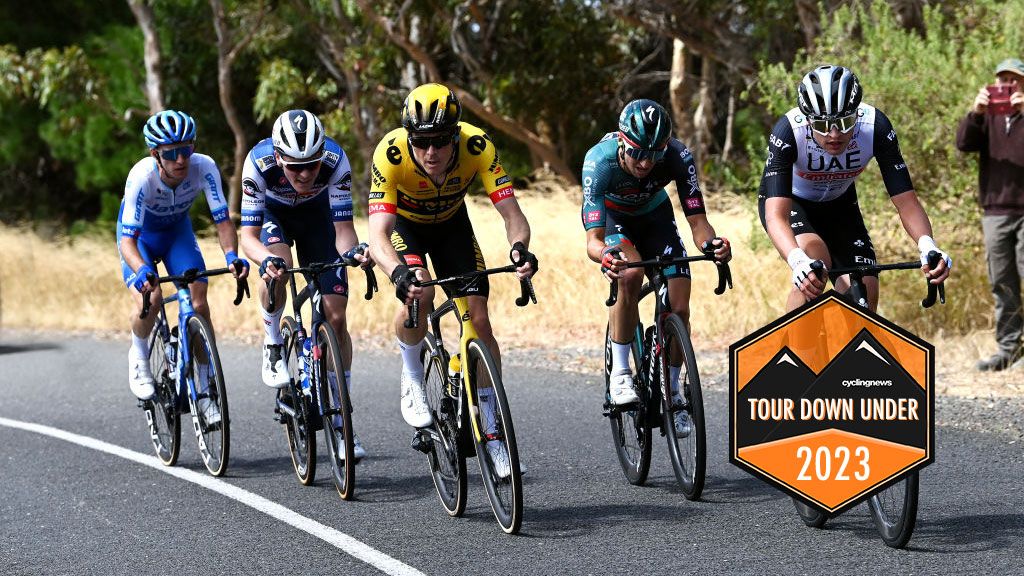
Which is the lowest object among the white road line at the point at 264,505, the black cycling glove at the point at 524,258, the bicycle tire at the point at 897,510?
the white road line at the point at 264,505

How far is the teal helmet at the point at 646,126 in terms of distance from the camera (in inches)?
256

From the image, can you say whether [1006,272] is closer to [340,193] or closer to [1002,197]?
[1002,197]

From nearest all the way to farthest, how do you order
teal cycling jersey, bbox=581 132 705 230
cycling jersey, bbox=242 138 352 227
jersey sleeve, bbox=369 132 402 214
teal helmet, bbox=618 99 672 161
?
teal helmet, bbox=618 99 672 161
jersey sleeve, bbox=369 132 402 214
teal cycling jersey, bbox=581 132 705 230
cycling jersey, bbox=242 138 352 227

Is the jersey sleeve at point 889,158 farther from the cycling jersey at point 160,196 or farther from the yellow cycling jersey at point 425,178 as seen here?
the cycling jersey at point 160,196

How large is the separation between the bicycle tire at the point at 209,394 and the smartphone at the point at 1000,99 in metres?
6.11

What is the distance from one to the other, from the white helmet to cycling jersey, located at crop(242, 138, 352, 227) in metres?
0.35

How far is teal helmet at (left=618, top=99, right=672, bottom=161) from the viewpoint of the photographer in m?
6.51

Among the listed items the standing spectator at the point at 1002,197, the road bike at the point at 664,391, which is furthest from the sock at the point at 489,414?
the standing spectator at the point at 1002,197

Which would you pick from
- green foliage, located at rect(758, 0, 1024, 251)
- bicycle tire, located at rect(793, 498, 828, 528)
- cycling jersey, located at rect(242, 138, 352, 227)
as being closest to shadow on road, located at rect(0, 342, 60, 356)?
cycling jersey, located at rect(242, 138, 352, 227)

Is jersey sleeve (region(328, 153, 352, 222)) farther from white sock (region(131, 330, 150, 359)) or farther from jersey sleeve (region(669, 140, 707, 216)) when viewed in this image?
jersey sleeve (region(669, 140, 707, 216))

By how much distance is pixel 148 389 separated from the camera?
28.1 ft

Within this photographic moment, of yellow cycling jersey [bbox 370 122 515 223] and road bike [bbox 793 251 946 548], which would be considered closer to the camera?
road bike [bbox 793 251 946 548]

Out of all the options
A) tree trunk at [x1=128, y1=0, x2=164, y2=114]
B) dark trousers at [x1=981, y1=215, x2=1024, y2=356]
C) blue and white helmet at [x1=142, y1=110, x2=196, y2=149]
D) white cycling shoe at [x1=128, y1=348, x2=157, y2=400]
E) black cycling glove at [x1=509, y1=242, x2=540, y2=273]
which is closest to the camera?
black cycling glove at [x1=509, y1=242, x2=540, y2=273]

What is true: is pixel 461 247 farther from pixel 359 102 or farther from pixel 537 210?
pixel 359 102
